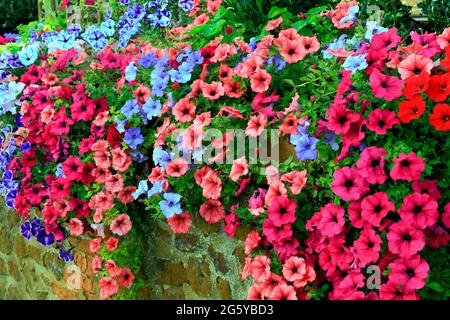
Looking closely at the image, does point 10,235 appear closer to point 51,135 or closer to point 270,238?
point 51,135

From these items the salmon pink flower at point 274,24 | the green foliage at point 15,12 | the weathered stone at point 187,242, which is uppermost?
the green foliage at point 15,12

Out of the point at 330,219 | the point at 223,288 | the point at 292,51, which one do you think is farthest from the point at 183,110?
the point at 330,219

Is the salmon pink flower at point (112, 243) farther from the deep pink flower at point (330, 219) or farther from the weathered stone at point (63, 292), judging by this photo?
the deep pink flower at point (330, 219)

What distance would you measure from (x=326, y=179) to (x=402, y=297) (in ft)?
1.44

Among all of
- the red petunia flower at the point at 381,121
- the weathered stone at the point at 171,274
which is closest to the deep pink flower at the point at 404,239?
the red petunia flower at the point at 381,121

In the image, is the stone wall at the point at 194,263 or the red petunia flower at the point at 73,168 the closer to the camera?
the stone wall at the point at 194,263

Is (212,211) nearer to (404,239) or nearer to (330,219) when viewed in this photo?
(330,219)

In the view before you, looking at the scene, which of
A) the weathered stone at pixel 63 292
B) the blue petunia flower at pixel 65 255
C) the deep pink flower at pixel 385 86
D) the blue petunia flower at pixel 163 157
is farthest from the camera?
the weathered stone at pixel 63 292

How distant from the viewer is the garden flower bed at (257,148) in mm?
1978

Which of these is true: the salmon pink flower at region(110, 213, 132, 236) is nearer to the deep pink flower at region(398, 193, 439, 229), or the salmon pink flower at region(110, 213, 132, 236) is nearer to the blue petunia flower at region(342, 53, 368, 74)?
the blue petunia flower at region(342, 53, 368, 74)

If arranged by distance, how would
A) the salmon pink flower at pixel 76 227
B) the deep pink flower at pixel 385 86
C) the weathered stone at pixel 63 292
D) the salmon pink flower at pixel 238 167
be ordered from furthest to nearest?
the weathered stone at pixel 63 292, the salmon pink flower at pixel 76 227, the salmon pink flower at pixel 238 167, the deep pink flower at pixel 385 86

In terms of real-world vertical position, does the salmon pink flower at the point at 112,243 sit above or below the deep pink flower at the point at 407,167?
below

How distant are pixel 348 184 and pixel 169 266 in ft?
3.52

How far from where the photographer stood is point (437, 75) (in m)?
1.98
